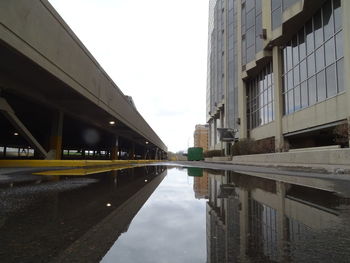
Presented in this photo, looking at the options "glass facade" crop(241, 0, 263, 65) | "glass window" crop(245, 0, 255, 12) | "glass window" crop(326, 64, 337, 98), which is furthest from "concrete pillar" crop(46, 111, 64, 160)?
"glass window" crop(245, 0, 255, 12)

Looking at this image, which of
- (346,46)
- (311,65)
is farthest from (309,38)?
(346,46)

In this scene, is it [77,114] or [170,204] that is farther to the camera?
[77,114]

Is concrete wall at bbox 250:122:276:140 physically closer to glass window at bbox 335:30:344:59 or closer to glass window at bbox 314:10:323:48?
glass window at bbox 314:10:323:48

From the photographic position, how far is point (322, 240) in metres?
3.51

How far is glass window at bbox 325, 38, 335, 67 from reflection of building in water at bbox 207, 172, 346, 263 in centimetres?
2249

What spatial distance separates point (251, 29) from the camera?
44156 millimetres

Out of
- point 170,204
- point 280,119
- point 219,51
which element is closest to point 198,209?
point 170,204

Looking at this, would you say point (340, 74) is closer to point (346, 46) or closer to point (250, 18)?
point (346, 46)

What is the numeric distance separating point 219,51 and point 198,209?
71685 millimetres

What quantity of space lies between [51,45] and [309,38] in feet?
84.2

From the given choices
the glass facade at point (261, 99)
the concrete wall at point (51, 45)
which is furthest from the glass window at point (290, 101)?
the concrete wall at point (51, 45)

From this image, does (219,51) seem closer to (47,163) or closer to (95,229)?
(47,163)

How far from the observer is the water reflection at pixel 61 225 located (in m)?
3.05

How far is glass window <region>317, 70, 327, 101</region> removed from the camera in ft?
88.2
